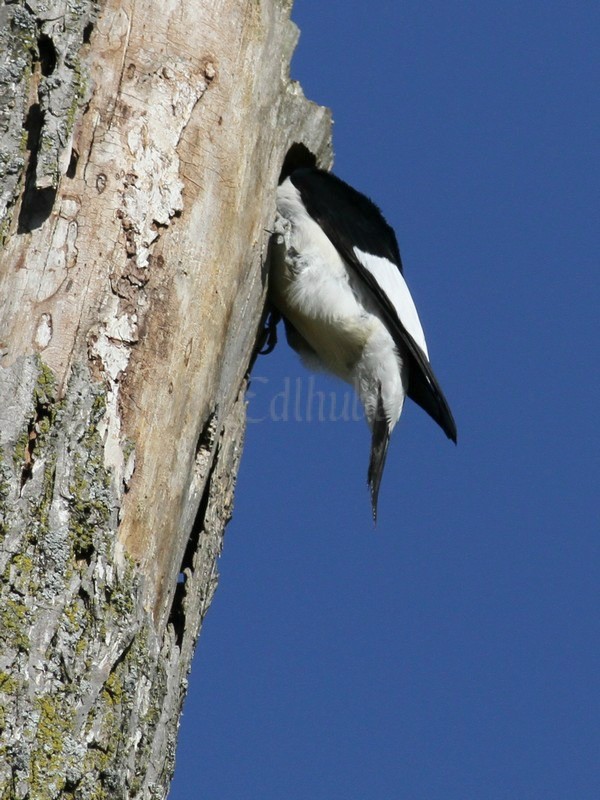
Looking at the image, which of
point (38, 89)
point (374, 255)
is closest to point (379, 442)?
point (374, 255)

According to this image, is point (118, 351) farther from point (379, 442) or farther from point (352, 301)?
point (379, 442)

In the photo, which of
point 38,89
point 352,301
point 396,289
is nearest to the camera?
point 38,89

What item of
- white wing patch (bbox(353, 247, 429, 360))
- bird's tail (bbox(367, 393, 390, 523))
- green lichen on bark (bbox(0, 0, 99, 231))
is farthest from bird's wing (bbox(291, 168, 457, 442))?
green lichen on bark (bbox(0, 0, 99, 231))

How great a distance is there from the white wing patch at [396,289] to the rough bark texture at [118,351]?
0.97 m

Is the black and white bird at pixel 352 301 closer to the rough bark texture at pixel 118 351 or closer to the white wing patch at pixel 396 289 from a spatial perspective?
the white wing patch at pixel 396 289

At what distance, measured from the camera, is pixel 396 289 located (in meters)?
4.73

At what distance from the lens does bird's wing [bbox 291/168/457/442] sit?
440 centimetres

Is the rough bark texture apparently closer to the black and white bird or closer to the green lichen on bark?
the green lichen on bark

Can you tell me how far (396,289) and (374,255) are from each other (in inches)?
6.8

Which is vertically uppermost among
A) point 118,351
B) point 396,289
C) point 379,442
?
point 396,289

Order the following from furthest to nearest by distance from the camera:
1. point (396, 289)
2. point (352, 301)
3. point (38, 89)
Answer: point (396, 289) < point (352, 301) < point (38, 89)

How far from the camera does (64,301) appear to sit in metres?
2.85

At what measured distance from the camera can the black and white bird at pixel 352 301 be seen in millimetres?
4332

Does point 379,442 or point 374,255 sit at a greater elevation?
point 374,255
